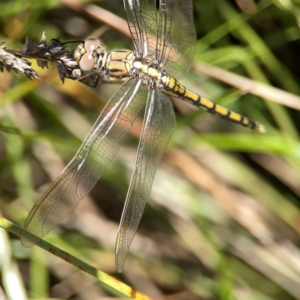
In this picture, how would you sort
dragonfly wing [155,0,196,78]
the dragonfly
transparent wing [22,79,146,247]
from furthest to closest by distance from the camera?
dragonfly wing [155,0,196,78] → the dragonfly → transparent wing [22,79,146,247]

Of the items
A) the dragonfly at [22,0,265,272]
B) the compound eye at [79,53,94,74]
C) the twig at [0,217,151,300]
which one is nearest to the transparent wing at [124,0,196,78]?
the dragonfly at [22,0,265,272]

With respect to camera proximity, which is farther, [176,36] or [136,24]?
[176,36]

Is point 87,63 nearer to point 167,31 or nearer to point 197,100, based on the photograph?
point 167,31

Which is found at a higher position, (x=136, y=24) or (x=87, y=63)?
(x=136, y=24)

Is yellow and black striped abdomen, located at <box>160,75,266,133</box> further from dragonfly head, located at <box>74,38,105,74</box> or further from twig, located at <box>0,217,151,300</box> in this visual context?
twig, located at <box>0,217,151,300</box>

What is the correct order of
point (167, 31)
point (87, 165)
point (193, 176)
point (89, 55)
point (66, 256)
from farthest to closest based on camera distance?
1. point (193, 176)
2. point (167, 31)
3. point (89, 55)
4. point (87, 165)
5. point (66, 256)

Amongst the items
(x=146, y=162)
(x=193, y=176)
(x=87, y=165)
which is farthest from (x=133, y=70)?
(x=193, y=176)
